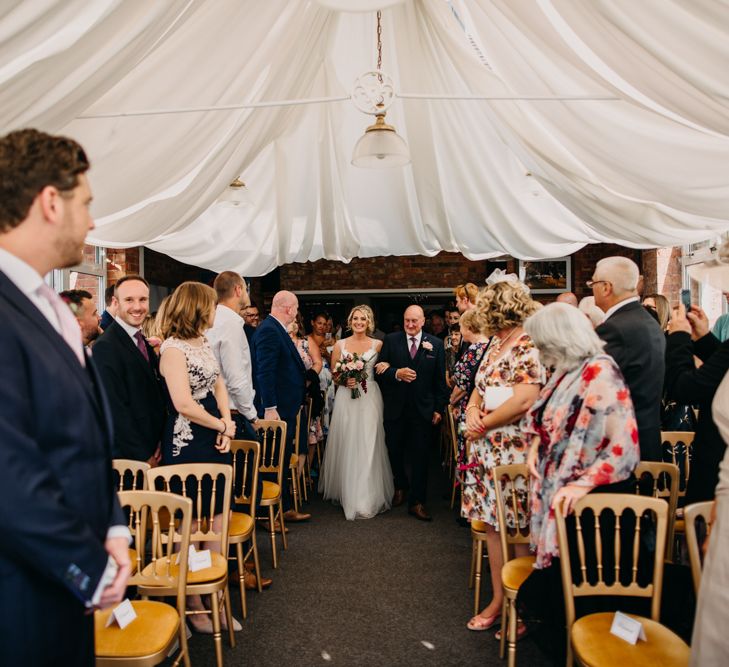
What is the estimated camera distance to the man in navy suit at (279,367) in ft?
14.8

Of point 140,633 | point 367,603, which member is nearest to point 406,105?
point 367,603

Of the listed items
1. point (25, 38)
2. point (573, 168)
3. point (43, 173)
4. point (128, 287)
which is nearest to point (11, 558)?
point (43, 173)

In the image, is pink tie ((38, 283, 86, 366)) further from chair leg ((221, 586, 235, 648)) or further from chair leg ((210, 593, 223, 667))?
chair leg ((221, 586, 235, 648))

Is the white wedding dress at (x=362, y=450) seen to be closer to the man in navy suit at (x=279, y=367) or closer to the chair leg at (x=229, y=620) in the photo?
the man in navy suit at (x=279, y=367)

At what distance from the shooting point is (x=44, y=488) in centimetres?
112

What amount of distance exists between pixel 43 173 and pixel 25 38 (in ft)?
2.56

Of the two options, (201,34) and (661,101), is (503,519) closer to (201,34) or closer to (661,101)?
(661,101)

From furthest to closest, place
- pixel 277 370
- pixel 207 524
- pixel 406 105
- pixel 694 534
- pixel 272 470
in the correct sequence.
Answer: pixel 277 370, pixel 406 105, pixel 272 470, pixel 207 524, pixel 694 534

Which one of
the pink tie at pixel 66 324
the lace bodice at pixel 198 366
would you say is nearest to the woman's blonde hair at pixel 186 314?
the lace bodice at pixel 198 366

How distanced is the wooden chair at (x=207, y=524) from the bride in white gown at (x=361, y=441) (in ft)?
6.71

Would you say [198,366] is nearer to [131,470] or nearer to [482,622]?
[131,470]

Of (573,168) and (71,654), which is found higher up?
(573,168)

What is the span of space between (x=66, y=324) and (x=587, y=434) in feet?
5.65

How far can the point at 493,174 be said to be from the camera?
15.4 feet
